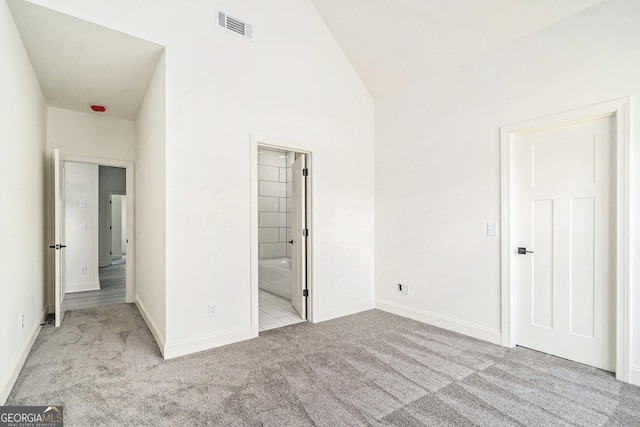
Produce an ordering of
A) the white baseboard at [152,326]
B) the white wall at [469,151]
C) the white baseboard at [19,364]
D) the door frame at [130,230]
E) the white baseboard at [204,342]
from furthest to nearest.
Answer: the door frame at [130,230] → the white baseboard at [152,326] → the white baseboard at [204,342] → the white wall at [469,151] → the white baseboard at [19,364]

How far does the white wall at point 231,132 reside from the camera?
2752 millimetres

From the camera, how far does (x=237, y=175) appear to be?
10.2ft

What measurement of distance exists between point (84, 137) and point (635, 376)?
256 inches

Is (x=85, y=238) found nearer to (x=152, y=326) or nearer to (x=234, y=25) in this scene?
(x=152, y=326)

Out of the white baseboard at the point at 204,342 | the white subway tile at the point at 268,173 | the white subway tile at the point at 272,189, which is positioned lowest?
the white baseboard at the point at 204,342

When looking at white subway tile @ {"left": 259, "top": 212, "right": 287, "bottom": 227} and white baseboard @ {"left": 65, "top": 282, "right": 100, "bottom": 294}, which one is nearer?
white baseboard @ {"left": 65, "top": 282, "right": 100, "bottom": 294}

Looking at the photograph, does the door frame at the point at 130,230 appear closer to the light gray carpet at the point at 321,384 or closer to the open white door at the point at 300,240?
the light gray carpet at the point at 321,384

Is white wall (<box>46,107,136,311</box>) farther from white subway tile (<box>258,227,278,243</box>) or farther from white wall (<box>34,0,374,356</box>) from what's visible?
white subway tile (<box>258,227,278,243</box>)

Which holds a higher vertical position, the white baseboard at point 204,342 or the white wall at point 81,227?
the white wall at point 81,227

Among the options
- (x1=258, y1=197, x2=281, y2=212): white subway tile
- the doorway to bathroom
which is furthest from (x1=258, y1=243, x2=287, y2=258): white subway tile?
Result: (x1=258, y1=197, x2=281, y2=212): white subway tile

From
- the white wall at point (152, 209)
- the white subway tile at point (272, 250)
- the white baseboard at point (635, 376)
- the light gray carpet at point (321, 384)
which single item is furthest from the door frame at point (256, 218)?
the white subway tile at point (272, 250)

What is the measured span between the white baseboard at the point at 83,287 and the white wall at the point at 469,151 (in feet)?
16.6

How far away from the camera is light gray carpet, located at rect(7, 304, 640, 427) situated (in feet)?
6.15

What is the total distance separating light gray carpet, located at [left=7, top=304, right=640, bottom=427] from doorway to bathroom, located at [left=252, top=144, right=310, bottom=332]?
74 centimetres
